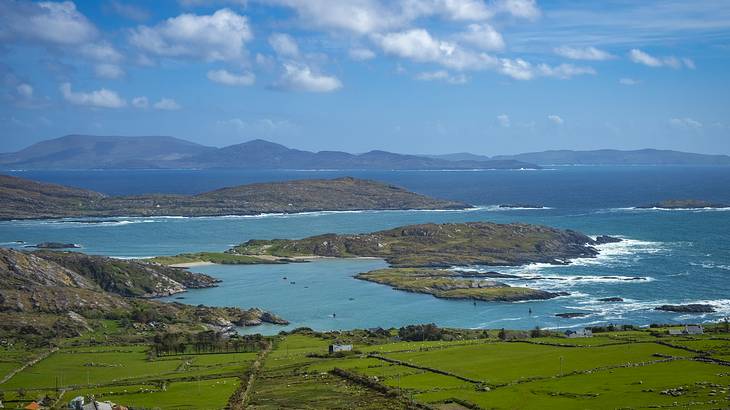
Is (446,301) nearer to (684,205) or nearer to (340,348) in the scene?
(340,348)

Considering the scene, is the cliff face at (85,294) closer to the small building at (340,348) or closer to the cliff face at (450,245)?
the small building at (340,348)

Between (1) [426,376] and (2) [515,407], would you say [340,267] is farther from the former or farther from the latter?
(2) [515,407]

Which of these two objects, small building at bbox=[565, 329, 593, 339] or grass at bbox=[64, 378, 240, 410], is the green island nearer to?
small building at bbox=[565, 329, 593, 339]

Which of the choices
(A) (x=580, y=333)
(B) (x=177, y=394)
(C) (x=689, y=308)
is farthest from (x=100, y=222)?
(B) (x=177, y=394)

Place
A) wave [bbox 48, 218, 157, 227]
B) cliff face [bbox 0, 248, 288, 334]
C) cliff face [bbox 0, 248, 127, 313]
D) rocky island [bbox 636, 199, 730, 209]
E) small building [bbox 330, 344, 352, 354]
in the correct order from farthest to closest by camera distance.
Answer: rocky island [bbox 636, 199, 730, 209] < wave [bbox 48, 218, 157, 227] < cliff face [bbox 0, 248, 127, 313] < cliff face [bbox 0, 248, 288, 334] < small building [bbox 330, 344, 352, 354]

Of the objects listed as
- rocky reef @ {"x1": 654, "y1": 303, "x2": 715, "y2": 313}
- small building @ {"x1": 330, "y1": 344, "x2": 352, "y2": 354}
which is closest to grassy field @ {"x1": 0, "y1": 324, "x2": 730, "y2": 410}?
small building @ {"x1": 330, "y1": 344, "x2": 352, "y2": 354}

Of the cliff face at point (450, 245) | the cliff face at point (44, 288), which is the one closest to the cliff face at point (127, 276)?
the cliff face at point (44, 288)

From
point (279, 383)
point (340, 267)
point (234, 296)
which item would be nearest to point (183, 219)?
point (340, 267)
